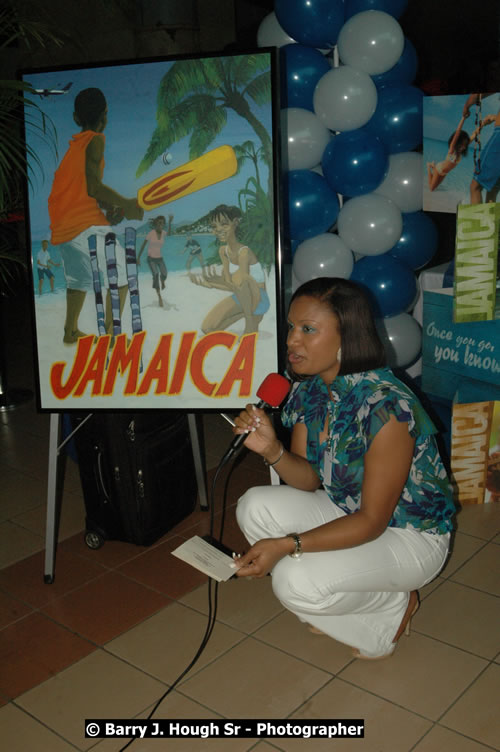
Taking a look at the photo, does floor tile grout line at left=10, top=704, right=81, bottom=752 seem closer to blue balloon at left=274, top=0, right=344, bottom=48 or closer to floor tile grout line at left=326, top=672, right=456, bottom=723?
floor tile grout line at left=326, top=672, right=456, bottom=723

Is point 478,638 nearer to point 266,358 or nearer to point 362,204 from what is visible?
point 266,358

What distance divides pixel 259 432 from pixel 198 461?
94 centimetres

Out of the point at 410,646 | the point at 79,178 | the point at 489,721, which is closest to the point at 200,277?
the point at 79,178

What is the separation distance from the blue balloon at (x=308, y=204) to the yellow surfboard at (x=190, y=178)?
97cm

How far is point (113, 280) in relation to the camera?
2072mm

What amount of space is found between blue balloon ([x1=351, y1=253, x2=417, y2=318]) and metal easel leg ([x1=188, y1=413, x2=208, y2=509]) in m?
0.89

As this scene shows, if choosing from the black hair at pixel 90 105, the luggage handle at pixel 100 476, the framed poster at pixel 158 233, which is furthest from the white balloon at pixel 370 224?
the luggage handle at pixel 100 476

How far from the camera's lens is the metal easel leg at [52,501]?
222cm

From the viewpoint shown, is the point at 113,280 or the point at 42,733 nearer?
the point at 42,733

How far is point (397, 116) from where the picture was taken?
113 inches

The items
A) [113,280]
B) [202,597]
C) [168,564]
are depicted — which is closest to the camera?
[113,280]

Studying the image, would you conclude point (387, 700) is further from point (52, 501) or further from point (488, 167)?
point (488, 167)

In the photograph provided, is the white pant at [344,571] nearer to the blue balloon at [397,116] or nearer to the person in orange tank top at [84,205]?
the person in orange tank top at [84,205]

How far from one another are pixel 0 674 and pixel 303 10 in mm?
2601
